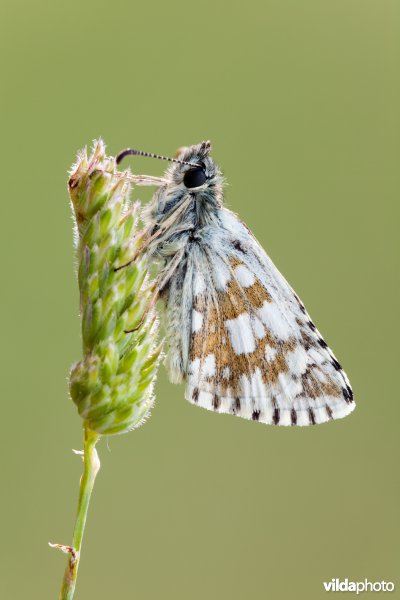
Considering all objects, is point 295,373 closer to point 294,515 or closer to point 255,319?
point 255,319

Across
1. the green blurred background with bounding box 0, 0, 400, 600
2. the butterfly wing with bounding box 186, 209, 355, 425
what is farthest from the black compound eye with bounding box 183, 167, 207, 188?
the green blurred background with bounding box 0, 0, 400, 600

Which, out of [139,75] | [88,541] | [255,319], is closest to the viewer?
[255,319]

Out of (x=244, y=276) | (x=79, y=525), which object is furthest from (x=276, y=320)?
(x=79, y=525)

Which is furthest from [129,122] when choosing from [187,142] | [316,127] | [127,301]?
[127,301]

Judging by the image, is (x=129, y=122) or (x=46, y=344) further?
(x=129, y=122)

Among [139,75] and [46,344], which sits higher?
[139,75]

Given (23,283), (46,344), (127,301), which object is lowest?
(127,301)

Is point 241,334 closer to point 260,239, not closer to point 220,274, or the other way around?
point 220,274

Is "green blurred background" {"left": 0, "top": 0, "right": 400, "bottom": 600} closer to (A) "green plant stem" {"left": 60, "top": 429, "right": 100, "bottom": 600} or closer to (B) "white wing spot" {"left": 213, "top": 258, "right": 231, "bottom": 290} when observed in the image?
(B) "white wing spot" {"left": 213, "top": 258, "right": 231, "bottom": 290}
